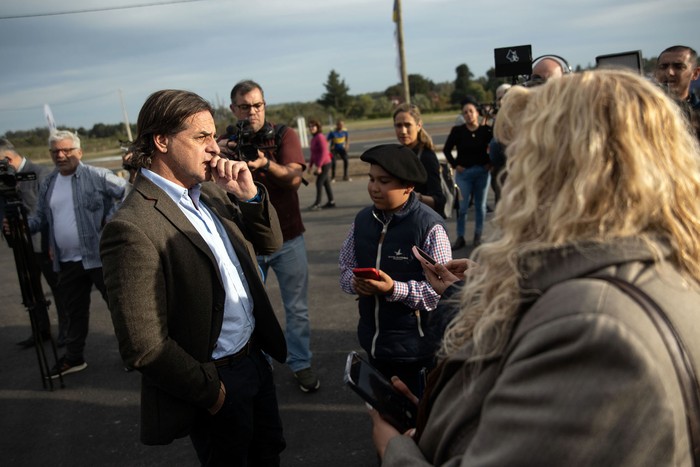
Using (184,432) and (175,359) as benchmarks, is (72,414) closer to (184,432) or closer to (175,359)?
(184,432)

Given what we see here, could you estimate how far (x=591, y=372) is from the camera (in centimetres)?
84

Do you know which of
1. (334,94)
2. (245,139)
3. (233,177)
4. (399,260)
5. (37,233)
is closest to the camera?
(233,177)

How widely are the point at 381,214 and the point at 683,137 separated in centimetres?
179

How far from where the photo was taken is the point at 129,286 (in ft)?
6.19

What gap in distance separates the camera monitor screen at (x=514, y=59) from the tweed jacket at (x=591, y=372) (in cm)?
333

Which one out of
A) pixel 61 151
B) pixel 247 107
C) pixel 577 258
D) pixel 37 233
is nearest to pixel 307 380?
pixel 247 107

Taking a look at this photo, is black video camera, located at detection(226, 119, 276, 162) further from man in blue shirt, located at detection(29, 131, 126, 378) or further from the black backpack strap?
the black backpack strap

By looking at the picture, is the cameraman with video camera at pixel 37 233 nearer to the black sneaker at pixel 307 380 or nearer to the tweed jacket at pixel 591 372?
the black sneaker at pixel 307 380

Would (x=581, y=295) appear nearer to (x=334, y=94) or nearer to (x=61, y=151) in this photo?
(x=61, y=151)

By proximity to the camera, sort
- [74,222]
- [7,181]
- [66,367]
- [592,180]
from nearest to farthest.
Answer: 1. [592,180]
2. [7,181]
3. [74,222]
4. [66,367]

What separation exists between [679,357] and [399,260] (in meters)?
1.81

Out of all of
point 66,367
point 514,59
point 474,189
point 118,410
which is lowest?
point 118,410

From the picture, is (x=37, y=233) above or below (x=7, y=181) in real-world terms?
below

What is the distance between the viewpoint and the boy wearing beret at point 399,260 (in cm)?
261
